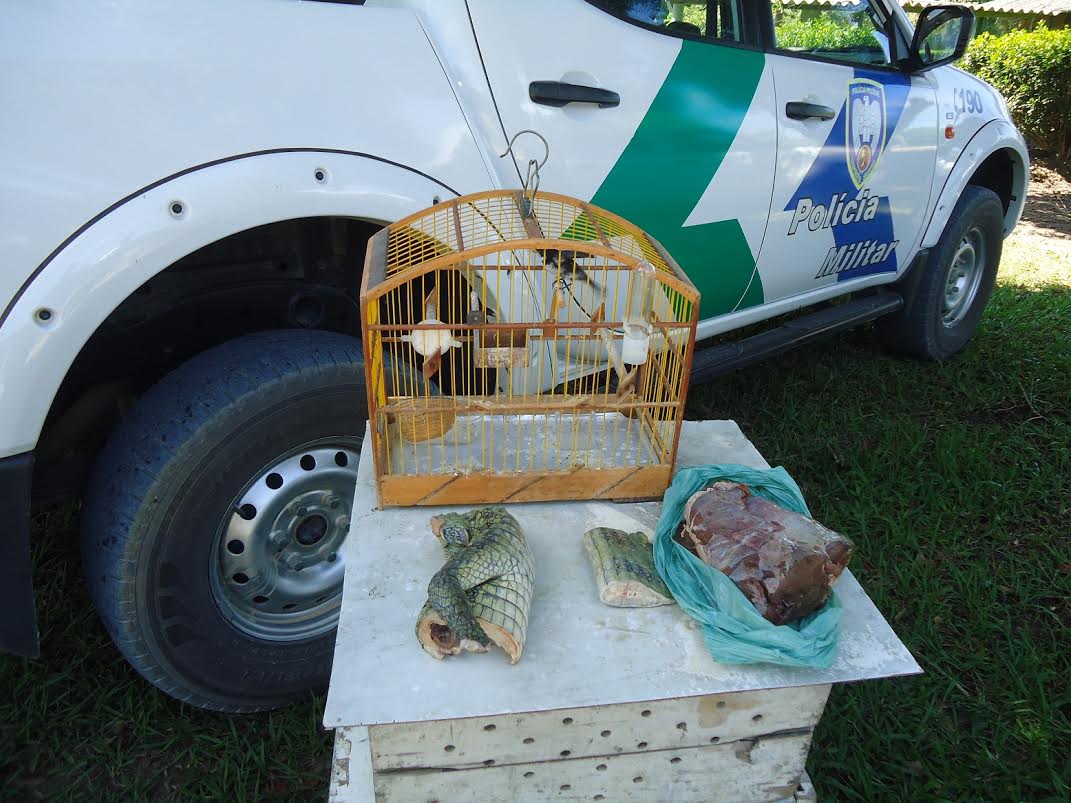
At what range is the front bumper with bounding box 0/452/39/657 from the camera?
1.42 meters

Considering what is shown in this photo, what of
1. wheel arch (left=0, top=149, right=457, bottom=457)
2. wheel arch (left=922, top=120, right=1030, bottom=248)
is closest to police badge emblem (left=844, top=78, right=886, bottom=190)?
wheel arch (left=922, top=120, right=1030, bottom=248)

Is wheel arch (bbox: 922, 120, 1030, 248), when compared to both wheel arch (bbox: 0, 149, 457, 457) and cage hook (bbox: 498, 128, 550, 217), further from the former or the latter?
wheel arch (bbox: 0, 149, 457, 457)

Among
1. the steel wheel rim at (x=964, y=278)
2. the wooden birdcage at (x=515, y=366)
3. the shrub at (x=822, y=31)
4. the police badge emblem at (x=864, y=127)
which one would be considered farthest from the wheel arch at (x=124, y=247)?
the steel wheel rim at (x=964, y=278)

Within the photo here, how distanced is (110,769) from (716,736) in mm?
1554

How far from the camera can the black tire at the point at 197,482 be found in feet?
5.37

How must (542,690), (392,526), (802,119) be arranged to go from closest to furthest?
(542,690) < (392,526) < (802,119)

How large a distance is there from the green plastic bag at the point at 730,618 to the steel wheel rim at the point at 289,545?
0.82 m

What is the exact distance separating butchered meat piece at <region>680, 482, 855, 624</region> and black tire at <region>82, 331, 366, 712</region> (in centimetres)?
90

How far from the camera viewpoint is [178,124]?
4.77ft

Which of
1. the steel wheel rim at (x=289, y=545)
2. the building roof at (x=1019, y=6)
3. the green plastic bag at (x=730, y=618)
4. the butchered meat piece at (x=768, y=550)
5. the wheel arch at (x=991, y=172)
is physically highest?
the building roof at (x=1019, y=6)

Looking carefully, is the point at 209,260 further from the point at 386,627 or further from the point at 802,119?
the point at 802,119

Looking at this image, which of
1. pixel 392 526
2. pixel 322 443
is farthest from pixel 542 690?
pixel 322 443

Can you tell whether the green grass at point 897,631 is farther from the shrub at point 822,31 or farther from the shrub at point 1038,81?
the shrub at point 1038,81

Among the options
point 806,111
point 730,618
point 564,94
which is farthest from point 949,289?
point 730,618
